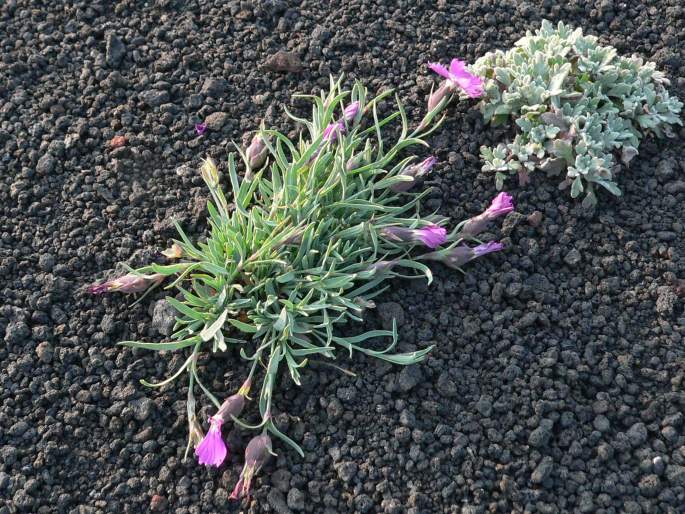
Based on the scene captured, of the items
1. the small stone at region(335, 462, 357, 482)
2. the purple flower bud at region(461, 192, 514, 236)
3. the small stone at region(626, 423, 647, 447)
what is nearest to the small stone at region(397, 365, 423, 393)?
the small stone at region(335, 462, 357, 482)

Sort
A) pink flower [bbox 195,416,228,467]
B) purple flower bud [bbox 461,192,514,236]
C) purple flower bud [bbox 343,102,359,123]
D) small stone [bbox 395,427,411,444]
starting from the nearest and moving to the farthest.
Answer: pink flower [bbox 195,416,228,467]
small stone [bbox 395,427,411,444]
purple flower bud [bbox 461,192,514,236]
purple flower bud [bbox 343,102,359,123]

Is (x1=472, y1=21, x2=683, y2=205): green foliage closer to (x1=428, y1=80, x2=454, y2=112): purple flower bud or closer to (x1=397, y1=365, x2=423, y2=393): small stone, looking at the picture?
(x1=428, y1=80, x2=454, y2=112): purple flower bud

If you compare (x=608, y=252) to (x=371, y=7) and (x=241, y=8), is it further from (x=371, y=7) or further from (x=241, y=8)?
(x=241, y=8)

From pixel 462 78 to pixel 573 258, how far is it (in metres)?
0.75

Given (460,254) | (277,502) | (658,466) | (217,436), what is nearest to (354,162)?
(460,254)

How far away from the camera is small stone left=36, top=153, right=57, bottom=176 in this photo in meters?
3.33

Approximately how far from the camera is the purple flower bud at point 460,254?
2.93 meters

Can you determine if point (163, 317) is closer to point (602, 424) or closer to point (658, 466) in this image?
point (602, 424)

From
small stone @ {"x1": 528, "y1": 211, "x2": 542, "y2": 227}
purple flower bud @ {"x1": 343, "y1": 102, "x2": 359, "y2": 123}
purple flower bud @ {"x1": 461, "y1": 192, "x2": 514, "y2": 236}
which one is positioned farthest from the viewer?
purple flower bud @ {"x1": 343, "y1": 102, "x2": 359, "y2": 123}

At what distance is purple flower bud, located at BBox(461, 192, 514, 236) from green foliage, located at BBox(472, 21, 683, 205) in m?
0.20

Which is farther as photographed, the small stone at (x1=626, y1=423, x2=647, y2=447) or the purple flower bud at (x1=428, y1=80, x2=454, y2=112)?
the purple flower bud at (x1=428, y1=80, x2=454, y2=112)

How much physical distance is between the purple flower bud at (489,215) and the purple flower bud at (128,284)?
104cm

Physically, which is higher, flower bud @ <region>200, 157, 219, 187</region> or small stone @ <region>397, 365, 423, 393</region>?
flower bud @ <region>200, 157, 219, 187</region>

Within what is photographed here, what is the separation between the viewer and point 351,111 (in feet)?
10.5
